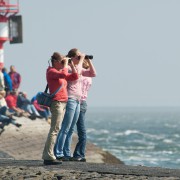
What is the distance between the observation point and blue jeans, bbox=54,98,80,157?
51.6 feet

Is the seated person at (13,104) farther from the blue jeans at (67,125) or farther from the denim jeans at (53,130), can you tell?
the denim jeans at (53,130)

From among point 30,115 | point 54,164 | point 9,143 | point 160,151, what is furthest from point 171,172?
point 160,151

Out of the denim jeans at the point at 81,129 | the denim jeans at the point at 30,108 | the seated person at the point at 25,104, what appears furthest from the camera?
the denim jeans at the point at 30,108

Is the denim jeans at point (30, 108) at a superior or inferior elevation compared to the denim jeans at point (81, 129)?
inferior

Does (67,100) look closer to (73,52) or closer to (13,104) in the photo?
(73,52)

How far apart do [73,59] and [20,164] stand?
78.7 inches

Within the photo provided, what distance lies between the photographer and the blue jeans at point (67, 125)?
15.7 metres

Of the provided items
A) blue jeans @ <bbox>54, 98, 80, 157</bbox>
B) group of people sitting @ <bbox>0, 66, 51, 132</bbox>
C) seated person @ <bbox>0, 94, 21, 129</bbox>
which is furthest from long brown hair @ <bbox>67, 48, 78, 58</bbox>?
group of people sitting @ <bbox>0, 66, 51, 132</bbox>

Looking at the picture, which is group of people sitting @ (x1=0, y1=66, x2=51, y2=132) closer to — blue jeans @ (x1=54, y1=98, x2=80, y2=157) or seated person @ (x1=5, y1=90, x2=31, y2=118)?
seated person @ (x1=5, y1=90, x2=31, y2=118)

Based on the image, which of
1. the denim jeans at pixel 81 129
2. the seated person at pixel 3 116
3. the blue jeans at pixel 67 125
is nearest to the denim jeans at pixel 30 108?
the seated person at pixel 3 116

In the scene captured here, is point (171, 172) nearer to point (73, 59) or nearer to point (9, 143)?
point (73, 59)

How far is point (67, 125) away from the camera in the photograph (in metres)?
15.8

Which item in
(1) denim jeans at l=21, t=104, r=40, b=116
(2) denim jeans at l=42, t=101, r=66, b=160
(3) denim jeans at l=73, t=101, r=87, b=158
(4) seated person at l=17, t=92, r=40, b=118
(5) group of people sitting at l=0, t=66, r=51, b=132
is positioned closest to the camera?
(2) denim jeans at l=42, t=101, r=66, b=160

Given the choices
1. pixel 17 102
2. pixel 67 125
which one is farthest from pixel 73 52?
pixel 17 102
